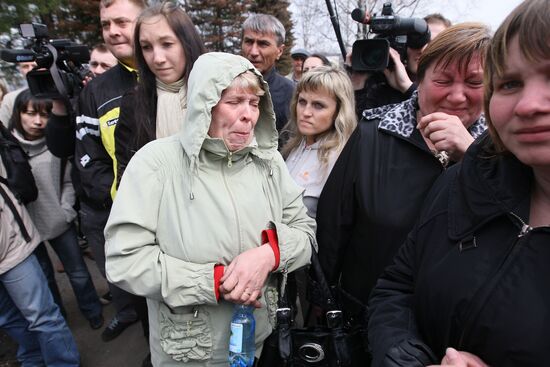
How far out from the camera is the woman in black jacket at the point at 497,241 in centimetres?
73

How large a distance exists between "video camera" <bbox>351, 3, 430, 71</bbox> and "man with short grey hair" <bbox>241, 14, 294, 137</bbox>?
41.8 inches

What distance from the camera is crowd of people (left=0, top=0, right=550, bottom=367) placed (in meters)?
0.80

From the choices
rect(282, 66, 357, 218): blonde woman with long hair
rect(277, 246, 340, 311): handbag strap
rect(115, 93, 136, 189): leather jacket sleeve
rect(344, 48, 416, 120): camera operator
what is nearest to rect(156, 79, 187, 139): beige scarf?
rect(115, 93, 136, 189): leather jacket sleeve

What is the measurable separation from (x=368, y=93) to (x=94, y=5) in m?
14.0

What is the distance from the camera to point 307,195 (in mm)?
2117

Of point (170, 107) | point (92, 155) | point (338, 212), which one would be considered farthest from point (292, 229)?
point (92, 155)

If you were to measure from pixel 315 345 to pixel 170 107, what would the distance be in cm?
142

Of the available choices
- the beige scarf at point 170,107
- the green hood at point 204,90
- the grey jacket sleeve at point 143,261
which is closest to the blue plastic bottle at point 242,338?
the grey jacket sleeve at point 143,261

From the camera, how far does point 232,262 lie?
4.53ft

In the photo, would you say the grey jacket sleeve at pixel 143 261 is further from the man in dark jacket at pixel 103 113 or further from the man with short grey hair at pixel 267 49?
the man with short grey hair at pixel 267 49

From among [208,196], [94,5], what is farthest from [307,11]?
[208,196]

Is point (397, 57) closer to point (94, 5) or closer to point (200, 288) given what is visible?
point (200, 288)

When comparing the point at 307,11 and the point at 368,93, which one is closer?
the point at 368,93

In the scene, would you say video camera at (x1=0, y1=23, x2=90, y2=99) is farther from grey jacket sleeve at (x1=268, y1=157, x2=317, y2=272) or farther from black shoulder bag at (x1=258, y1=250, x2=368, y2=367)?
black shoulder bag at (x1=258, y1=250, x2=368, y2=367)
